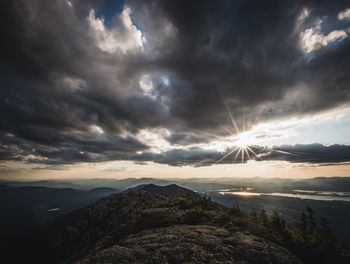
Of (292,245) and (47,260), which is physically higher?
(292,245)

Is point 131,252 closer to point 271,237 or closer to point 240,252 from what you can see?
point 240,252

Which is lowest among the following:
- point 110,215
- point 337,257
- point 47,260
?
point 47,260

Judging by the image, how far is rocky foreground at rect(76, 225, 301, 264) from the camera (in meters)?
6.23

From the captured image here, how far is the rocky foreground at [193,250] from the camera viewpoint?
6.23 metres

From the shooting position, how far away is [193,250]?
6.80 metres

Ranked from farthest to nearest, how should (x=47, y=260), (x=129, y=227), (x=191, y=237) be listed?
1. (x=47, y=260)
2. (x=129, y=227)
3. (x=191, y=237)

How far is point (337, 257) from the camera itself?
8219 mm

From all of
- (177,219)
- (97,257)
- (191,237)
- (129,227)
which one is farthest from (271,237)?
(97,257)

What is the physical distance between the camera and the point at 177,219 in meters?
11.0

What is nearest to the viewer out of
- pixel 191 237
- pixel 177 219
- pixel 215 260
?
pixel 215 260

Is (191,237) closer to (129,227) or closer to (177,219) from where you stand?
(177,219)

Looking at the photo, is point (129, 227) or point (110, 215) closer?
point (129, 227)

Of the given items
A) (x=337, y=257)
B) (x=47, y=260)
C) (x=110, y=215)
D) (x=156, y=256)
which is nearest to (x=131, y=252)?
(x=156, y=256)

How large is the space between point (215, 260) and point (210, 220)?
532 cm
